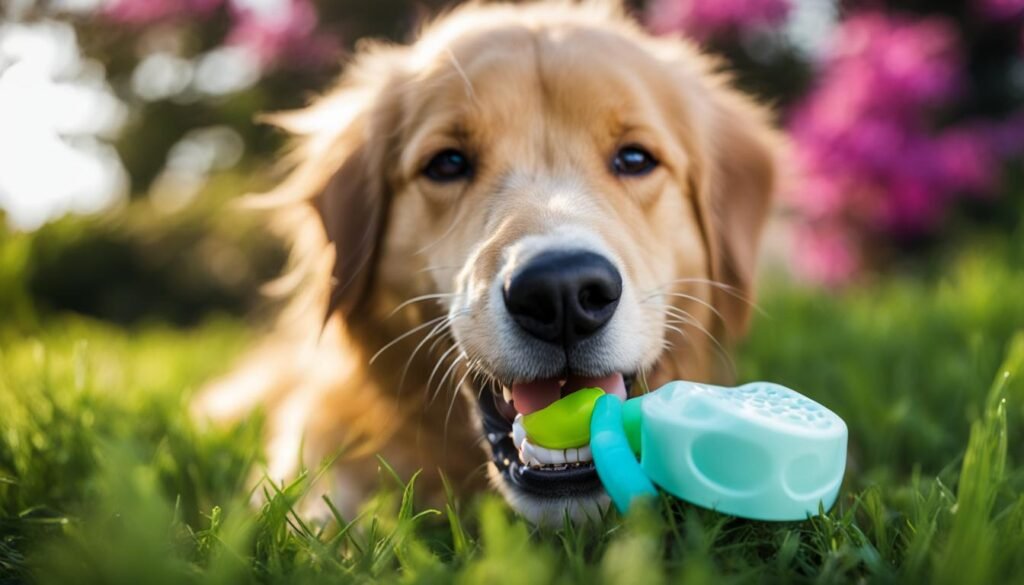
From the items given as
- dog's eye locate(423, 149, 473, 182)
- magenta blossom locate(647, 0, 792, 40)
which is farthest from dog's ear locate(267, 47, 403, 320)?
magenta blossom locate(647, 0, 792, 40)

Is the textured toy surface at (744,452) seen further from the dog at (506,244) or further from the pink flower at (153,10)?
the pink flower at (153,10)

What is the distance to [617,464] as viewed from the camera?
5.34 ft

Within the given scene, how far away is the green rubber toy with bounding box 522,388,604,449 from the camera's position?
1808mm

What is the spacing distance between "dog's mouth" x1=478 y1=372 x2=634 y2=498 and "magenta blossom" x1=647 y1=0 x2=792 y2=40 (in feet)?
15.2

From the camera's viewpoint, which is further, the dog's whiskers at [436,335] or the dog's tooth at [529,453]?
the dog's whiskers at [436,335]

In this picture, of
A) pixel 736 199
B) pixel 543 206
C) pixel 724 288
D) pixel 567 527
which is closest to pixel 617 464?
pixel 567 527

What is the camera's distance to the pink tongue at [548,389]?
6.77ft

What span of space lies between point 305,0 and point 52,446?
18.7 ft

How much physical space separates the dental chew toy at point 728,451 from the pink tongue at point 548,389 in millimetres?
376

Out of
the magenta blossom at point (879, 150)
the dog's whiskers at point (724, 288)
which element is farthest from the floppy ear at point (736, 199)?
the magenta blossom at point (879, 150)

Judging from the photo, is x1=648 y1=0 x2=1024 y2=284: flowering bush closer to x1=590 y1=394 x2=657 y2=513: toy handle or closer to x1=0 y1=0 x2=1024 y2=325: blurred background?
x1=0 y1=0 x2=1024 y2=325: blurred background

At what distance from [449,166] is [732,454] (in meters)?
1.40

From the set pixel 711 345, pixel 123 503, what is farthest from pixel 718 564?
pixel 711 345

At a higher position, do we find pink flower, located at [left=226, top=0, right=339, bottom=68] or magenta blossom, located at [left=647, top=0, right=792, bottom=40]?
magenta blossom, located at [left=647, top=0, right=792, bottom=40]
